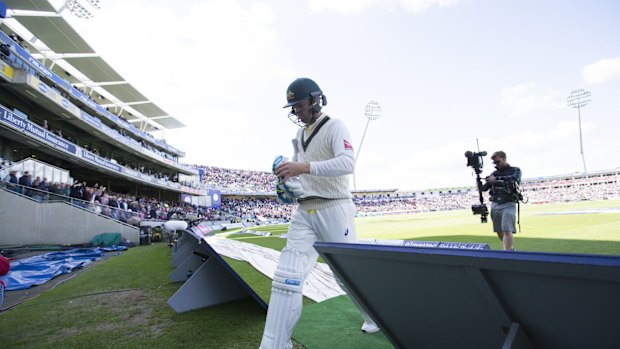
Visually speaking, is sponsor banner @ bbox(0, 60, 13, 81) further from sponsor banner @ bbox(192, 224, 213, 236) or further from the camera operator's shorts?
the camera operator's shorts

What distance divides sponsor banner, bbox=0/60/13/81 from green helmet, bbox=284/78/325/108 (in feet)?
67.7

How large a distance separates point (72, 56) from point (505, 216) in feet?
107

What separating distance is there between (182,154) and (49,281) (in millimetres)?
43048

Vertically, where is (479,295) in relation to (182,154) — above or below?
below

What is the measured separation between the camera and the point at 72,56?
84.4 ft

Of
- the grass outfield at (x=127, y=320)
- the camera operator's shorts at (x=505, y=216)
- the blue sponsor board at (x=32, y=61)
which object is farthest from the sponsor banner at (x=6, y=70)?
the camera operator's shorts at (x=505, y=216)

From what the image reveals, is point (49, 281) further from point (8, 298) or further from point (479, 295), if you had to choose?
point (479, 295)

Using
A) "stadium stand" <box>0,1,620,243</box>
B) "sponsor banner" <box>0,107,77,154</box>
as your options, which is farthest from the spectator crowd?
"sponsor banner" <box>0,107,77,154</box>

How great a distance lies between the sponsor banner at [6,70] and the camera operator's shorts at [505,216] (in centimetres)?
2212

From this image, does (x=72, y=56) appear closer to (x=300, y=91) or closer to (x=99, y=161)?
(x=99, y=161)

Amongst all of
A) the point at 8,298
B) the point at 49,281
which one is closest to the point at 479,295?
the point at 8,298

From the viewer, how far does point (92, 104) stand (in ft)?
84.5

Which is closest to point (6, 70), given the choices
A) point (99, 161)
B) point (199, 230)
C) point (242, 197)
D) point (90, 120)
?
point (90, 120)

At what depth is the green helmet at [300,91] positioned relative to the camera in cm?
245
